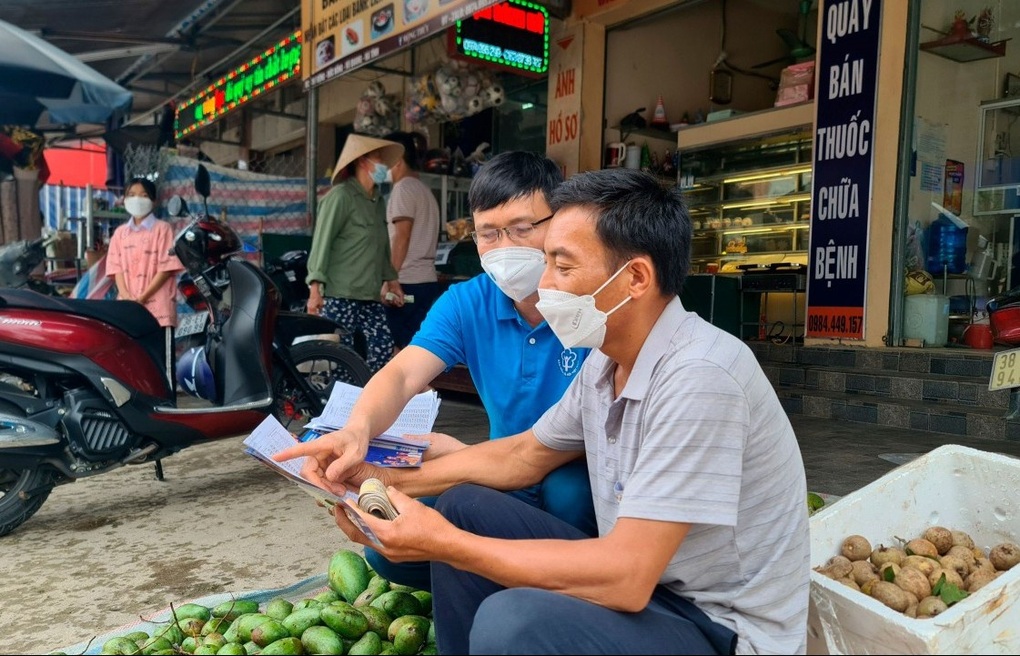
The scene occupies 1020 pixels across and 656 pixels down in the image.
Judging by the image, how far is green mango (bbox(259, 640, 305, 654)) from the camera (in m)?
1.66

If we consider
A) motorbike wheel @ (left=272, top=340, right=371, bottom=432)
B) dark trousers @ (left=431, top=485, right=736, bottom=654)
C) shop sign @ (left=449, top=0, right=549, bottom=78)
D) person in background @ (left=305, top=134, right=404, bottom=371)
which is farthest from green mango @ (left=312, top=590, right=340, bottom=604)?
shop sign @ (left=449, top=0, right=549, bottom=78)

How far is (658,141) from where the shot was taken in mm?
8383

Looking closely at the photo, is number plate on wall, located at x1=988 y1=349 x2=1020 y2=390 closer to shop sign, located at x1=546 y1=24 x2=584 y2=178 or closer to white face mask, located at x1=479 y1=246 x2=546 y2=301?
white face mask, located at x1=479 y1=246 x2=546 y2=301

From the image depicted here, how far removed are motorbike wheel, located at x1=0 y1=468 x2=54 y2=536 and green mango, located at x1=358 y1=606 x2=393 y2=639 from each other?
77.1 inches

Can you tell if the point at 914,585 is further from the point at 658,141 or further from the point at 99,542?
the point at 658,141

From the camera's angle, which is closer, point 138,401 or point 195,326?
point 138,401

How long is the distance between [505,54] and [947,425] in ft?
15.0

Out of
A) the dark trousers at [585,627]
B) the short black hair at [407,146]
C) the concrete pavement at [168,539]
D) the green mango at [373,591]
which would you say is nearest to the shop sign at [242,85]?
the short black hair at [407,146]

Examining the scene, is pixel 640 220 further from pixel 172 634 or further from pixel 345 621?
pixel 172 634

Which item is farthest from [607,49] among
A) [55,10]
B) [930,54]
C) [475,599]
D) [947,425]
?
[475,599]

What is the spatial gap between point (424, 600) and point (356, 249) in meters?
2.98

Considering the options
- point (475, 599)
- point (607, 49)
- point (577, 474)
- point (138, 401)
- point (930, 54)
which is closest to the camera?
point (475, 599)

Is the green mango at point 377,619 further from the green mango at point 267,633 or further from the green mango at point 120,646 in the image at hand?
the green mango at point 120,646

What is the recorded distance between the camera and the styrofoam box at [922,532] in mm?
1352
